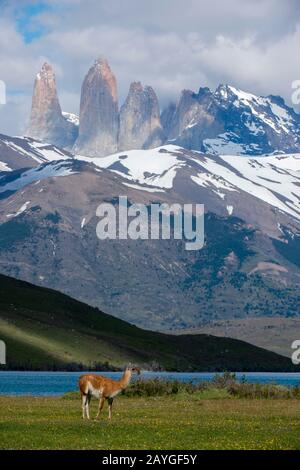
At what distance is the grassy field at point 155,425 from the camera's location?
5138 cm

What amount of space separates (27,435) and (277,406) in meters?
29.3

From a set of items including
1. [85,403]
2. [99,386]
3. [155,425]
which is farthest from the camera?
[85,403]

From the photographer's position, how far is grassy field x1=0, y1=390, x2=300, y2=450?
169ft

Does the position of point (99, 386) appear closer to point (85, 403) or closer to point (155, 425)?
point (85, 403)

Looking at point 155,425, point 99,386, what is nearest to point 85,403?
point 99,386

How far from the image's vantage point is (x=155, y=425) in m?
61.4

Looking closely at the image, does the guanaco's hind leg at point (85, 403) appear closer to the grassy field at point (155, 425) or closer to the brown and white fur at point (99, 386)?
the brown and white fur at point (99, 386)

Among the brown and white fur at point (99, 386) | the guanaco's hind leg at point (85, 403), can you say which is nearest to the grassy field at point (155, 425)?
the guanaco's hind leg at point (85, 403)

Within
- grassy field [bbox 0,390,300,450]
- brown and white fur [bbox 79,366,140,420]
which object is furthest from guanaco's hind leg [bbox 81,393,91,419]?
grassy field [bbox 0,390,300,450]
